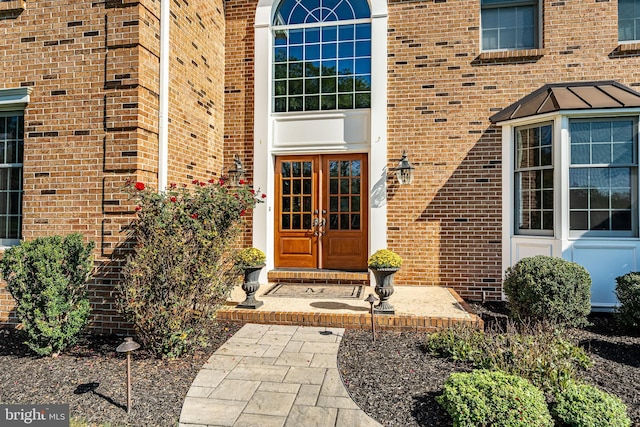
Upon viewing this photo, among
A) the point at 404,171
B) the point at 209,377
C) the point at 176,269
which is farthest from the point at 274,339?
the point at 404,171

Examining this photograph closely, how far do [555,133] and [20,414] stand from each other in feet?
24.4

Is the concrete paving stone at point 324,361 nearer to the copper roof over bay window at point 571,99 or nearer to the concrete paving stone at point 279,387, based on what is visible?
the concrete paving stone at point 279,387

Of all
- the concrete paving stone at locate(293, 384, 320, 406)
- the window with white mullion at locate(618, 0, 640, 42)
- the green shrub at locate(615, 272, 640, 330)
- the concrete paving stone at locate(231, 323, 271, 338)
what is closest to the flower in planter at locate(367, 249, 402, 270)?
the concrete paving stone at locate(231, 323, 271, 338)

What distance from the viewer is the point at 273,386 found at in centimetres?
343

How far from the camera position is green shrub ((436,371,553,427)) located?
8.46 ft

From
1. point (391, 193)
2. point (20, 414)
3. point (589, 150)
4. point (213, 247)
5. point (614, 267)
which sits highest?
point (589, 150)

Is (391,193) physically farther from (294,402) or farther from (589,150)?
(294,402)

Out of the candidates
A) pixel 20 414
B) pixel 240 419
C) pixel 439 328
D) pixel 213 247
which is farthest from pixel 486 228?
pixel 20 414

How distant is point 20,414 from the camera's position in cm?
300

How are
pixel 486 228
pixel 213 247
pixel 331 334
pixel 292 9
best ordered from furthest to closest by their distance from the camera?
1. pixel 292 9
2. pixel 486 228
3. pixel 331 334
4. pixel 213 247

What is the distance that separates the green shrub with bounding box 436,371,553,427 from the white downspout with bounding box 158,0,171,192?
4337mm

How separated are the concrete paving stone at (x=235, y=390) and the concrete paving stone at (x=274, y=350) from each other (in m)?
0.63

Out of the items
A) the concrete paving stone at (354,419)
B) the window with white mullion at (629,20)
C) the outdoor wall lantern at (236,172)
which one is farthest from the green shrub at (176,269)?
the window with white mullion at (629,20)

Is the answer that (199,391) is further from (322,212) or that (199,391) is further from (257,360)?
(322,212)
